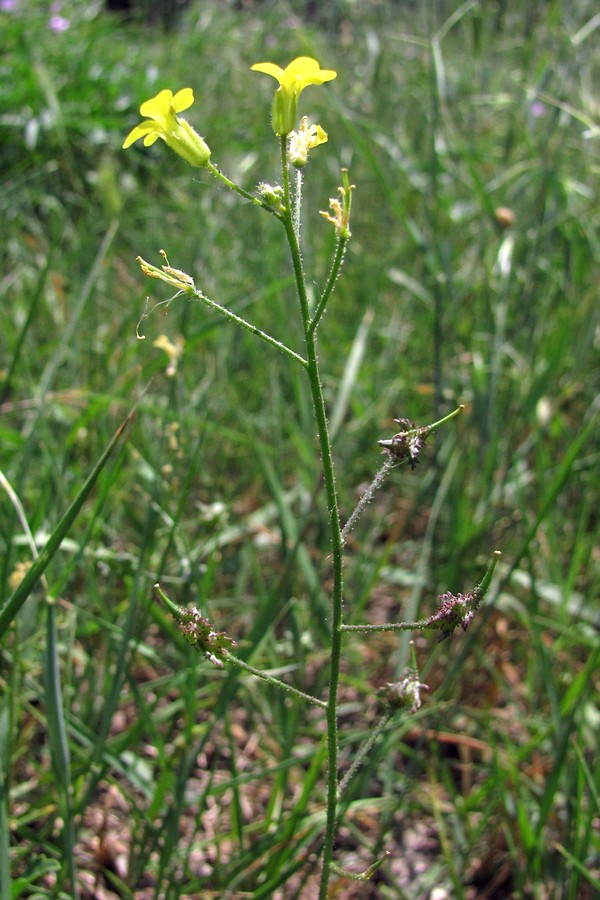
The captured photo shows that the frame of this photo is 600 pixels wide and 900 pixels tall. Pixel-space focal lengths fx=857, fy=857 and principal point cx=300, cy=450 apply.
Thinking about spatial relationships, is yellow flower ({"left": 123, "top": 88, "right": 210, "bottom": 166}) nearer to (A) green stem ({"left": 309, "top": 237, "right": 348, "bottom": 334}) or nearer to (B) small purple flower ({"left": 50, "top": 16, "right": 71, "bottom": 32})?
(A) green stem ({"left": 309, "top": 237, "right": 348, "bottom": 334})

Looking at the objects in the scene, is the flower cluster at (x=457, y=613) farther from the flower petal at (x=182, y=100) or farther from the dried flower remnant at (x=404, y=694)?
the flower petal at (x=182, y=100)

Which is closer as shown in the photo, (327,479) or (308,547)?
(327,479)

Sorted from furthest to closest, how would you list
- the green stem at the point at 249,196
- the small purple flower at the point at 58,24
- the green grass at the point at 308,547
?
the small purple flower at the point at 58,24
the green grass at the point at 308,547
the green stem at the point at 249,196

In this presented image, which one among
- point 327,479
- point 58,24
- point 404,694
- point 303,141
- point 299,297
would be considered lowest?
point 404,694

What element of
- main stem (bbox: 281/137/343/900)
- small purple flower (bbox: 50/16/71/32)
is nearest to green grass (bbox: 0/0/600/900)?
main stem (bbox: 281/137/343/900)

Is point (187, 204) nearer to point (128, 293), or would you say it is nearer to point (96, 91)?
point (128, 293)

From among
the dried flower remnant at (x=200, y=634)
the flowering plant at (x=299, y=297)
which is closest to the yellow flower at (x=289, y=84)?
the flowering plant at (x=299, y=297)

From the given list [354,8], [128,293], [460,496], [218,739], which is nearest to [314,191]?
[128,293]

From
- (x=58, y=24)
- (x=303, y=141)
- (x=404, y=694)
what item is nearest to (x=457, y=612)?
(x=404, y=694)

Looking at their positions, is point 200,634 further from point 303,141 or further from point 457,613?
point 303,141
